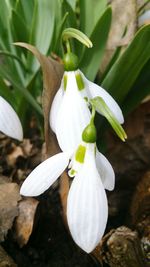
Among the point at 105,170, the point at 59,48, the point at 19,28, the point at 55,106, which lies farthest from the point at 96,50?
the point at 105,170

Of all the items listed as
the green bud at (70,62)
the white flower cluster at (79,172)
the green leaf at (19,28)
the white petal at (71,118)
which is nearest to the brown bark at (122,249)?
the white flower cluster at (79,172)

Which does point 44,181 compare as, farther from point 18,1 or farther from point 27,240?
point 18,1

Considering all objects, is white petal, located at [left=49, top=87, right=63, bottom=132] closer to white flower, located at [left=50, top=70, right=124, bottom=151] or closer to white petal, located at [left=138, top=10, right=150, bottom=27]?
white flower, located at [left=50, top=70, right=124, bottom=151]

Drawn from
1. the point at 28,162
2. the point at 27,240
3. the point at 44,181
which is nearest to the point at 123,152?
the point at 28,162

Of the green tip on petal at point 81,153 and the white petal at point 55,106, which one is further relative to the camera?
the white petal at point 55,106

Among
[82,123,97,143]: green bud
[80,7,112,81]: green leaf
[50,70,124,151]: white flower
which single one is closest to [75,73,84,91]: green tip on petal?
[50,70,124,151]: white flower

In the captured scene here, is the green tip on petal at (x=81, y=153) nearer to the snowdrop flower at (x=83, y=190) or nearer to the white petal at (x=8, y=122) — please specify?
the snowdrop flower at (x=83, y=190)
